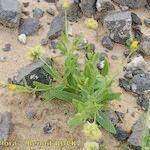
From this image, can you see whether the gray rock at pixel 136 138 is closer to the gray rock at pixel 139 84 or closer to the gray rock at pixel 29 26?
the gray rock at pixel 139 84

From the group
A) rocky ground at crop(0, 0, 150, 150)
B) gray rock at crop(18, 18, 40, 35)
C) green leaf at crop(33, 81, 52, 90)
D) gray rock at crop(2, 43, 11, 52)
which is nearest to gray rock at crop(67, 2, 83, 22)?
rocky ground at crop(0, 0, 150, 150)

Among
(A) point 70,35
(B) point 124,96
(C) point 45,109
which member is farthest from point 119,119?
(A) point 70,35

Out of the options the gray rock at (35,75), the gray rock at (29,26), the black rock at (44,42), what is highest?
the gray rock at (29,26)

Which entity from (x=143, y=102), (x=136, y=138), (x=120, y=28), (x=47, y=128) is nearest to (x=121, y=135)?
(x=136, y=138)

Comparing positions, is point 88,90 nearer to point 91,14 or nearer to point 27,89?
point 27,89

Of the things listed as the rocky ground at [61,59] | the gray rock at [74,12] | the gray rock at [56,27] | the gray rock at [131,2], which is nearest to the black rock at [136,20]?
the rocky ground at [61,59]

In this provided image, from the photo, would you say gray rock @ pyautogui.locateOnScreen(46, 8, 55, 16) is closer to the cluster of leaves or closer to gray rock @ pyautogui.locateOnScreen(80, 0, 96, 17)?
gray rock @ pyautogui.locateOnScreen(80, 0, 96, 17)
